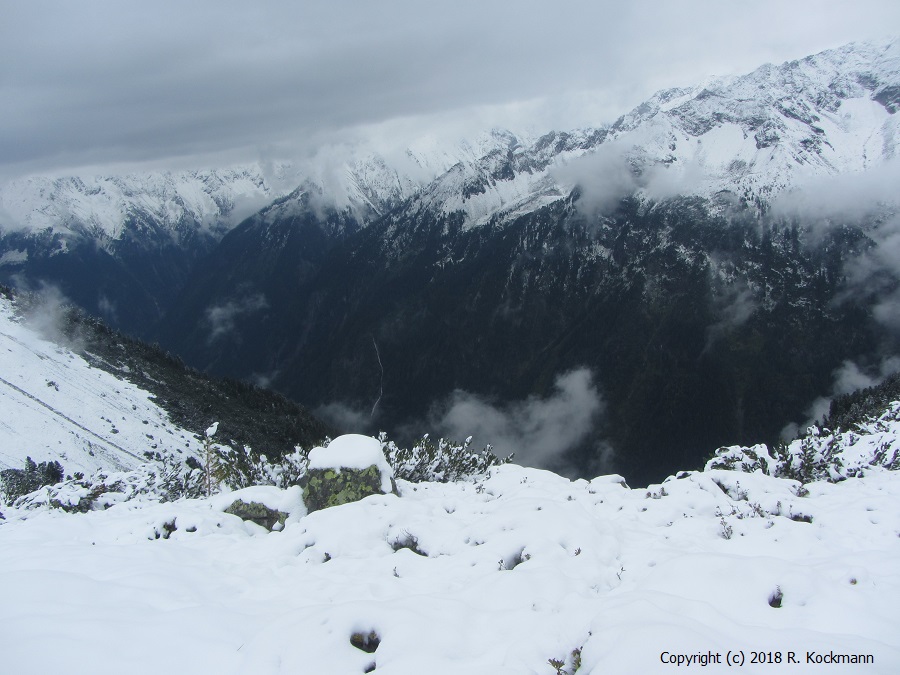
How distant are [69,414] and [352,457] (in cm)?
4976

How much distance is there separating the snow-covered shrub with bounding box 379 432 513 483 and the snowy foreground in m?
8.55

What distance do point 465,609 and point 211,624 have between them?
4.15 m

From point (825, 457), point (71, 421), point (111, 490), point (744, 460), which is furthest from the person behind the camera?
point (71, 421)

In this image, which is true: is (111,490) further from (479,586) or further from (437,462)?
(479,586)

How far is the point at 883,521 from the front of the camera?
38.9ft

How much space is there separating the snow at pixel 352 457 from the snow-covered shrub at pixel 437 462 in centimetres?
582

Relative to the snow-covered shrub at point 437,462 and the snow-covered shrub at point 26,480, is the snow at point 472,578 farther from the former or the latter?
the snow-covered shrub at point 26,480

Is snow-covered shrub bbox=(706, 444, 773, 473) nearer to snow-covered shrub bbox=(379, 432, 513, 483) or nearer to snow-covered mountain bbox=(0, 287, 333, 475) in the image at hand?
snow-covered shrub bbox=(379, 432, 513, 483)

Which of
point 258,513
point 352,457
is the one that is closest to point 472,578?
point 352,457

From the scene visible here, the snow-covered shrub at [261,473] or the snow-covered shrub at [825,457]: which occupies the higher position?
the snow-covered shrub at [261,473]

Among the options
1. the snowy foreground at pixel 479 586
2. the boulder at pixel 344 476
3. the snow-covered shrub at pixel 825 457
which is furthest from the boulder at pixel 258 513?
the snow-covered shrub at pixel 825 457

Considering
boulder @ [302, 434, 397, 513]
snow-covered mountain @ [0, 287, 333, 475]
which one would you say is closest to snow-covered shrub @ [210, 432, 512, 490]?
boulder @ [302, 434, 397, 513]

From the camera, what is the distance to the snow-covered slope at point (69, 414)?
1800 inches

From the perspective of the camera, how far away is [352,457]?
1762 centimetres
